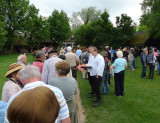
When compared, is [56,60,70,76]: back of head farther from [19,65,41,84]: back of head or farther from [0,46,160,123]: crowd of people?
[19,65,41,84]: back of head

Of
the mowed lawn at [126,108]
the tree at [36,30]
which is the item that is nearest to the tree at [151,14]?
the mowed lawn at [126,108]

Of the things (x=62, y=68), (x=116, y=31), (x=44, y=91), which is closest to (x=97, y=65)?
(x=62, y=68)

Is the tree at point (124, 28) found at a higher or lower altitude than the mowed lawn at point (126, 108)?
higher

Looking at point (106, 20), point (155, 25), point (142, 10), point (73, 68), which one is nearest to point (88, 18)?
point (106, 20)

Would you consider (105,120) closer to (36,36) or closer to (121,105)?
(121,105)

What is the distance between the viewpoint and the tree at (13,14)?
107 ft

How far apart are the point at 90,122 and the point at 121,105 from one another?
1675 millimetres

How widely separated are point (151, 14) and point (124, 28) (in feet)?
44.4

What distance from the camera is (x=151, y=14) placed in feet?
63.1

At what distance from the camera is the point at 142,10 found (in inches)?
856

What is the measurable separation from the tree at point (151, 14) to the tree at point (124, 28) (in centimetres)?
1065

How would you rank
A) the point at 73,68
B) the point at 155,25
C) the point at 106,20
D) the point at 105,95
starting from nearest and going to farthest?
the point at 105,95, the point at 73,68, the point at 155,25, the point at 106,20

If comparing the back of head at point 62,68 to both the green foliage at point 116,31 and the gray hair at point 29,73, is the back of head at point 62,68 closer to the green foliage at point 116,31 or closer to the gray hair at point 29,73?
the gray hair at point 29,73

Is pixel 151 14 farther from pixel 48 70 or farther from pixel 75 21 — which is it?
pixel 75 21
